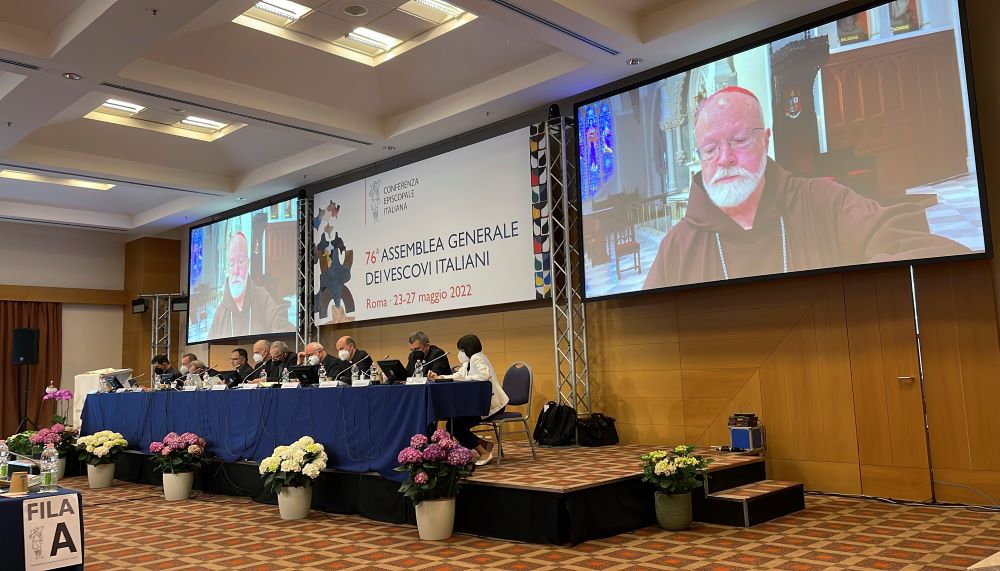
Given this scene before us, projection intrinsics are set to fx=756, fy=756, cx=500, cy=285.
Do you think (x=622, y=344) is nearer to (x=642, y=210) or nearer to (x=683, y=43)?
(x=642, y=210)

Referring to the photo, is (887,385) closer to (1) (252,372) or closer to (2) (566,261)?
(2) (566,261)

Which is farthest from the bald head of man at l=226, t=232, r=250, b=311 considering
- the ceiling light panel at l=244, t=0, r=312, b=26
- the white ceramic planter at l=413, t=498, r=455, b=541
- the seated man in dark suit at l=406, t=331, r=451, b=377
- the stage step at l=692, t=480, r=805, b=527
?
the stage step at l=692, t=480, r=805, b=527

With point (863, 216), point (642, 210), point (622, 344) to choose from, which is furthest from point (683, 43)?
point (622, 344)

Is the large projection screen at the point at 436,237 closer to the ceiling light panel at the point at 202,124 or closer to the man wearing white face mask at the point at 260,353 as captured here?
the man wearing white face mask at the point at 260,353

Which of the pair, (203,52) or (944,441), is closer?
(944,441)

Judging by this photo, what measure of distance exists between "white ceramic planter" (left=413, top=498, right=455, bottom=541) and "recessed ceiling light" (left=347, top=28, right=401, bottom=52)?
15.3 feet

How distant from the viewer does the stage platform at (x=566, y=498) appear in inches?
175

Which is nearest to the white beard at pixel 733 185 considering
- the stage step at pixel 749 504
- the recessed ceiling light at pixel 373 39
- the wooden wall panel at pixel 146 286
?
the stage step at pixel 749 504

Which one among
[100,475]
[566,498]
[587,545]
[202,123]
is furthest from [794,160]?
[202,123]

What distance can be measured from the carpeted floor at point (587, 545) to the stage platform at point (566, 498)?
0.11 meters

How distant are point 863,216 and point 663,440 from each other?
2583 millimetres

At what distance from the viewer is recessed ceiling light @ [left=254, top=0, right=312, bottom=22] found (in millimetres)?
6730

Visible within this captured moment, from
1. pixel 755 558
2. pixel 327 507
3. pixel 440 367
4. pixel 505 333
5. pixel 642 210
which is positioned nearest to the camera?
pixel 755 558

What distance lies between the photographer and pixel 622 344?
714cm
